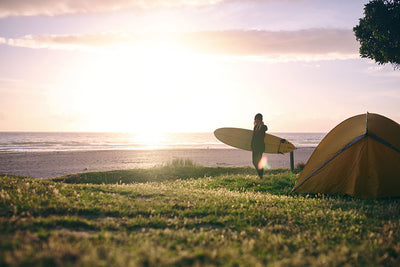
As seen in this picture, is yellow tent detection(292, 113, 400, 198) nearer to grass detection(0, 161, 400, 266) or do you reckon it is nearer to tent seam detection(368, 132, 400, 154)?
tent seam detection(368, 132, 400, 154)

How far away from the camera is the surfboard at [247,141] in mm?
18266

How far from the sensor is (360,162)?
1028 centimetres

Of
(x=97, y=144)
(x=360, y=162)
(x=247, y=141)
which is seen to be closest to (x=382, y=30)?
(x=247, y=141)

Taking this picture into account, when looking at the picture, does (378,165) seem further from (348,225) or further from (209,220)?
(209,220)

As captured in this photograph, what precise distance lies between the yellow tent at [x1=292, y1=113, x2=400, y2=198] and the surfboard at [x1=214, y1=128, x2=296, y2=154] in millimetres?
6420

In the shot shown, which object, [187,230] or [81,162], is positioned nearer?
[187,230]

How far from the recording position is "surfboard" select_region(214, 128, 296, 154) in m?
18.3

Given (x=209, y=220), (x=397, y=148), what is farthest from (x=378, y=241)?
(x=397, y=148)

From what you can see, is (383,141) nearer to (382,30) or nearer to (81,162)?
(382,30)

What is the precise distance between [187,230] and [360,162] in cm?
785

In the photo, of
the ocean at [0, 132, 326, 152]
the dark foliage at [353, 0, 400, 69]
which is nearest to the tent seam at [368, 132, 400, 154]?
the dark foliage at [353, 0, 400, 69]

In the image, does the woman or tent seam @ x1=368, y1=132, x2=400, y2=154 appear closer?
tent seam @ x1=368, y1=132, x2=400, y2=154

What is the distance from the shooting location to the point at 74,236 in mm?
4617

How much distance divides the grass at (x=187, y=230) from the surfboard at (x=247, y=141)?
8628 millimetres
